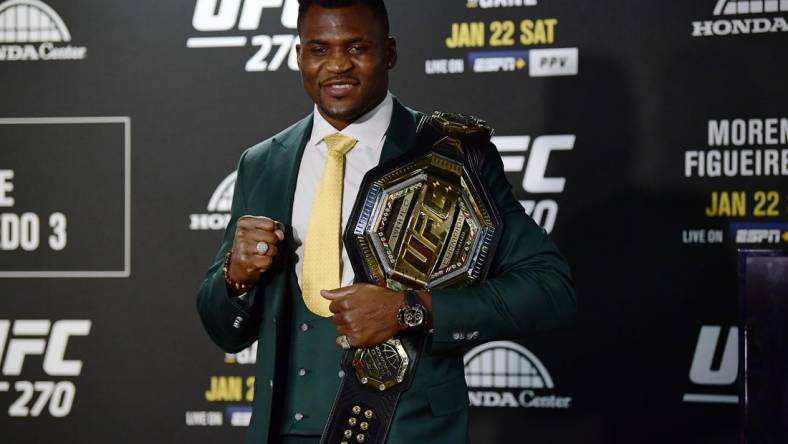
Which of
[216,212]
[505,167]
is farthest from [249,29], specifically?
[505,167]

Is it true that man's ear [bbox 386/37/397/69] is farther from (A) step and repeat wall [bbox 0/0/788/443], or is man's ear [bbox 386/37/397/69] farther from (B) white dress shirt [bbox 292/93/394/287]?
(A) step and repeat wall [bbox 0/0/788/443]

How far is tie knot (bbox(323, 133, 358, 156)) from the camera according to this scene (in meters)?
1.81

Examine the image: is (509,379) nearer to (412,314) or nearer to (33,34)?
(412,314)

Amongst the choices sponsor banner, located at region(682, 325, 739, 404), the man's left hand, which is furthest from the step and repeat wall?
the man's left hand

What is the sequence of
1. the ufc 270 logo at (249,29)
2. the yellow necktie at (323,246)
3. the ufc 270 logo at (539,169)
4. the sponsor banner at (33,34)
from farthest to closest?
1. the sponsor banner at (33,34)
2. the ufc 270 logo at (249,29)
3. the ufc 270 logo at (539,169)
4. the yellow necktie at (323,246)

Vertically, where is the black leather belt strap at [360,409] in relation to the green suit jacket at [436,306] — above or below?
below

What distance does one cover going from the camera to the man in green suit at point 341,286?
1.67 meters

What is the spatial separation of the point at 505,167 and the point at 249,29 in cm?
100

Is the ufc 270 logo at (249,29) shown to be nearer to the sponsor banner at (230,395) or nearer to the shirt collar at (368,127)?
the sponsor banner at (230,395)

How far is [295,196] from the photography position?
71.8 inches

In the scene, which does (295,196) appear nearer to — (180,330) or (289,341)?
(289,341)

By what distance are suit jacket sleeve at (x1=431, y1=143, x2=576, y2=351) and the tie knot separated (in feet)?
0.82

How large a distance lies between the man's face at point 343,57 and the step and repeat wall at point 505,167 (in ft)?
4.95

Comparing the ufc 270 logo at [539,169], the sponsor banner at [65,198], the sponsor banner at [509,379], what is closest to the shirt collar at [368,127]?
the ufc 270 logo at [539,169]
